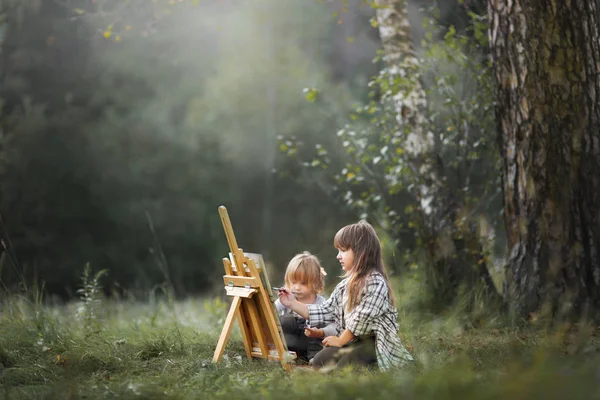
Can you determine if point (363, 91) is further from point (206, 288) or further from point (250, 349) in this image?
point (250, 349)

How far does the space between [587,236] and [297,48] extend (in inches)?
569

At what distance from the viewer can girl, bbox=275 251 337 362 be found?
443 cm

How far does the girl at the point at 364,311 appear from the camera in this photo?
4020mm

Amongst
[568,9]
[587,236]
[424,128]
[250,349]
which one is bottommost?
[250,349]

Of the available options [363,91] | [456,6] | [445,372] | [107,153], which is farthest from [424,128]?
[107,153]

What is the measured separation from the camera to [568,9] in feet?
16.6

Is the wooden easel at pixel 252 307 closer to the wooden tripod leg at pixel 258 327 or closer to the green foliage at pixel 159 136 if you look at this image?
the wooden tripod leg at pixel 258 327

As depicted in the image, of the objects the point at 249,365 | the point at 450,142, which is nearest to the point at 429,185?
the point at 450,142

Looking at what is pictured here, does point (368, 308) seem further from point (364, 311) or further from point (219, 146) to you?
point (219, 146)

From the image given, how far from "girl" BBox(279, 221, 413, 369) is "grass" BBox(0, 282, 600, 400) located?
0.66 ft

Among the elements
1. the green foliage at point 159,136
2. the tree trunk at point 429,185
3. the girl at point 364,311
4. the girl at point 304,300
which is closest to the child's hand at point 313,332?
the girl at point 304,300

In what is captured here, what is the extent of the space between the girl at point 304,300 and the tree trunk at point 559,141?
1.64 m

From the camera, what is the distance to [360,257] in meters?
4.11

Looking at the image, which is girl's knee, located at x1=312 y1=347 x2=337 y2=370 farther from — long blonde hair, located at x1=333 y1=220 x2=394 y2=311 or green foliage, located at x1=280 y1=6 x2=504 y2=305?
green foliage, located at x1=280 y1=6 x2=504 y2=305
